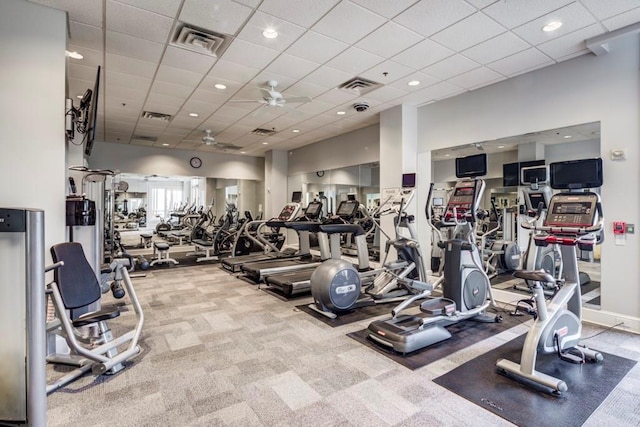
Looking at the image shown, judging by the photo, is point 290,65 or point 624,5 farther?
point 290,65

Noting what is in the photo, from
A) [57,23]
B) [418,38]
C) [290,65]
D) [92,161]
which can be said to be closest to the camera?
[57,23]

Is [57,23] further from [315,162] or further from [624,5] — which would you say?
[315,162]


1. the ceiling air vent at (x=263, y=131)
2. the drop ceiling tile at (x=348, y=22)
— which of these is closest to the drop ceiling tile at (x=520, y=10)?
the drop ceiling tile at (x=348, y=22)

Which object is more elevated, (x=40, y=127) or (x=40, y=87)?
(x=40, y=87)

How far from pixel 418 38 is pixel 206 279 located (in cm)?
512

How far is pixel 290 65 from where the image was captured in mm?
4391

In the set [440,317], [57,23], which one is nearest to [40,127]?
[57,23]

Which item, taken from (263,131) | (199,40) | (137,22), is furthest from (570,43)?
(263,131)

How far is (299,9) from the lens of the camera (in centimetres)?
313

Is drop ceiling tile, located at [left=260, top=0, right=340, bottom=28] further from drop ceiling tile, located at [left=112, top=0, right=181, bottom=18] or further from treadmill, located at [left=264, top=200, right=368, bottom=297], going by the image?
treadmill, located at [left=264, top=200, right=368, bottom=297]

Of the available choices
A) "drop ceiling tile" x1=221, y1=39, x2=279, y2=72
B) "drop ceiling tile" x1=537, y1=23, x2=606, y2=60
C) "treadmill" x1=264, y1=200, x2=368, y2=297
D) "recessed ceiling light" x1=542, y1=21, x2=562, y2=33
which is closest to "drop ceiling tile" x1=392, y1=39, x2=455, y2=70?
"recessed ceiling light" x1=542, y1=21, x2=562, y2=33

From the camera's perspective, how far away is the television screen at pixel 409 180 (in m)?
5.85

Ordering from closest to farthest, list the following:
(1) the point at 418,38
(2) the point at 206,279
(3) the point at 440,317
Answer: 1. (3) the point at 440,317
2. (1) the point at 418,38
3. (2) the point at 206,279

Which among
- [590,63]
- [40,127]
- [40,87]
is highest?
[590,63]
